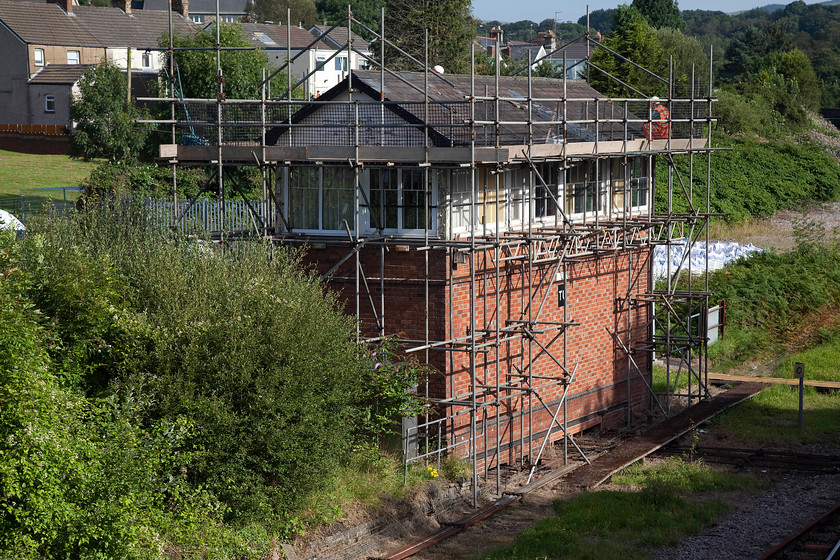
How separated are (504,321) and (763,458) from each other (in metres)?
5.56

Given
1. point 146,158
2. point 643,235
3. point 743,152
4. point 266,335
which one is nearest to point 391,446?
point 266,335

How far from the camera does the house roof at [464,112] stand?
1675cm

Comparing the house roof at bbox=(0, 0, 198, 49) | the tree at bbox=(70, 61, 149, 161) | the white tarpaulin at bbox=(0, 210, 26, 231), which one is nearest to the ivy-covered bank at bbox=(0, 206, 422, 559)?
the white tarpaulin at bbox=(0, 210, 26, 231)

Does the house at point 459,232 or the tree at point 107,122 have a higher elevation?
the tree at point 107,122

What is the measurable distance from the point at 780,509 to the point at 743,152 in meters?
41.1

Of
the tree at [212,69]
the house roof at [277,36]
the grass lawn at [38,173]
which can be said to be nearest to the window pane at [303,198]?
the grass lawn at [38,173]

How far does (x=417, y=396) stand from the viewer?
A: 53.3ft

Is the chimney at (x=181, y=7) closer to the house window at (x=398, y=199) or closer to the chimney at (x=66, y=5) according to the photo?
the chimney at (x=66, y=5)

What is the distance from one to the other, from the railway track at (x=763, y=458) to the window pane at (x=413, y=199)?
21.9 ft

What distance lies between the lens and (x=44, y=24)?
59594mm

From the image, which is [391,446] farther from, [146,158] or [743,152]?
[743,152]

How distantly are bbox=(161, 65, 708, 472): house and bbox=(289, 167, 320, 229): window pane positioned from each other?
2 cm

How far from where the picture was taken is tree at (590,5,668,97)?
5528cm

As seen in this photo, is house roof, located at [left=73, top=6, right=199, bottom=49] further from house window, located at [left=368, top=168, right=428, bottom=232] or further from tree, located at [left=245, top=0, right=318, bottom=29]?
house window, located at [left=368, top=168, right=428, bottom=232]
